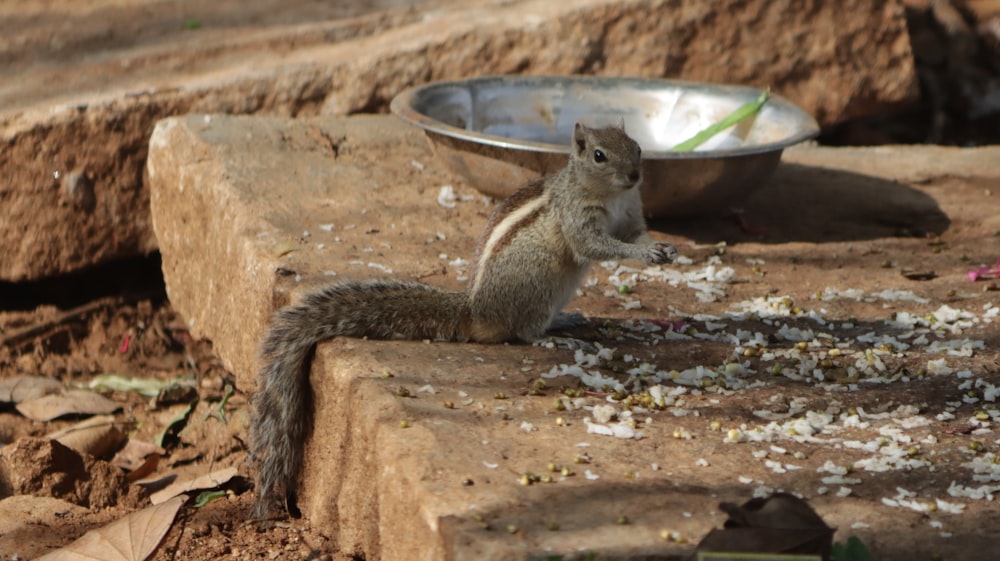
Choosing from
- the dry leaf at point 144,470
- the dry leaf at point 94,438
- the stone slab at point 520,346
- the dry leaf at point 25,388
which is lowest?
the dry leaf at point 25,388

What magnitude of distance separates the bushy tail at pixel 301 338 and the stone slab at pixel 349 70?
111 inches

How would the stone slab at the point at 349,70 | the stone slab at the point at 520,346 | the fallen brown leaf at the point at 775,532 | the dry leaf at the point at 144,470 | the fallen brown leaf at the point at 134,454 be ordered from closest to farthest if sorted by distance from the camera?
the fallen brown leaf at the point at 775,532 < the stone slab at the point at 520,346 < the dry leaf at the point at 144,470 < the fallen brown leaf at the point at 134,454 < the stone slab at the point at 349,70

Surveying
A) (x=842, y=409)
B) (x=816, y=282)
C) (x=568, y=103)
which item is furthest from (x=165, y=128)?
(x=842, y=409)

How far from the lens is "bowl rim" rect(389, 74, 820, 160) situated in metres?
5.07

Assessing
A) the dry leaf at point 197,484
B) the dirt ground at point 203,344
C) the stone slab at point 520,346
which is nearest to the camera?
the stone slab at point 520,346

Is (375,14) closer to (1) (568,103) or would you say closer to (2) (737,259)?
(1) (568,103)

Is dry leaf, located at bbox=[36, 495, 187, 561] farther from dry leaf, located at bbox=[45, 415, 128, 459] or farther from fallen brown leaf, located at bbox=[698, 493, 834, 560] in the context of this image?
fallen brown leaf, located at bbox=[698, 493, 834, 560]

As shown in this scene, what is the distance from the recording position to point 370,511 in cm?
333

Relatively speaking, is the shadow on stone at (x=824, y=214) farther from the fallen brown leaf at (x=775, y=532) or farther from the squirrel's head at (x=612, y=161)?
the fallen brown leaf at (x=775, y=532)

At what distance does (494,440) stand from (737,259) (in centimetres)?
229

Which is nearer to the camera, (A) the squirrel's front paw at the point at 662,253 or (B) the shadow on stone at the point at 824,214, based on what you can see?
(A) the squirrel's front paw at the point at 662,253

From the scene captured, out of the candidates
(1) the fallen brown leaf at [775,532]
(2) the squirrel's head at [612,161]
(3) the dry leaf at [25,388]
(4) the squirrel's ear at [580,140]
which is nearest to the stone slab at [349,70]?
(3) the dry leaf at [25,388]

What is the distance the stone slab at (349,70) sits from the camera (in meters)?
6.23

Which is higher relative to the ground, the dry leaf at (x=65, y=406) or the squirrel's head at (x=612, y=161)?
the squirrel's head at (x=612, y=161)
